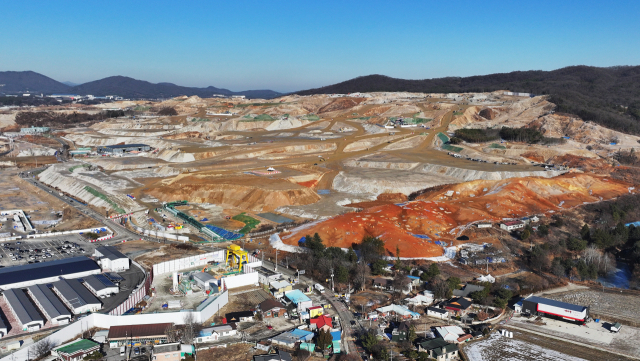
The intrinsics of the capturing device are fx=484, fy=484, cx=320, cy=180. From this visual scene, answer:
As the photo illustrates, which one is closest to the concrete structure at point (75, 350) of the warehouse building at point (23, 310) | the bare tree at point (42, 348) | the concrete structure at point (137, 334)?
the bare tree at point (42, 348)

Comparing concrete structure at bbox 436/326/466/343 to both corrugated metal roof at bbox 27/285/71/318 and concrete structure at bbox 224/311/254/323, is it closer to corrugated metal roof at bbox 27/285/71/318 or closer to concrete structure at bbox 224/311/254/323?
concrete structure at bbox 224/311/254/323

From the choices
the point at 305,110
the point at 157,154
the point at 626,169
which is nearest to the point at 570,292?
the point at 626,169

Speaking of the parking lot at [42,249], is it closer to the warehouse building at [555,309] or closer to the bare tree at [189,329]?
the bare tree at [189,329]

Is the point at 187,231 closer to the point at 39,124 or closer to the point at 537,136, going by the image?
the point at 537,136

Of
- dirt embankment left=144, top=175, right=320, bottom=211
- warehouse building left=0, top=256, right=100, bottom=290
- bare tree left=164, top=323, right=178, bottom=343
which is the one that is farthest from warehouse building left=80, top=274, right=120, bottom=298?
dirt embankment left=144, top=175, right=320, bottom=211

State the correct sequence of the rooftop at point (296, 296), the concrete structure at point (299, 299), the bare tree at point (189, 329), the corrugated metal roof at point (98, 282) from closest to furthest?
1. the bare tree at point (189, 329)
2. the concrete structure at point (299, 299)
3. the rooftop at point (296, 296)
4. the corrugated metal roof at point (98, 282)

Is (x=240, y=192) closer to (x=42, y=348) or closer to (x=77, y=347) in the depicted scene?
(x=77, y=347)

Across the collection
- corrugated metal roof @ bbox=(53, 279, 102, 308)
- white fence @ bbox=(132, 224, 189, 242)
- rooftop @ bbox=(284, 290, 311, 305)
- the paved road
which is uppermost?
corrugated metal roof @ bbox=(53, 279, 102, 308)

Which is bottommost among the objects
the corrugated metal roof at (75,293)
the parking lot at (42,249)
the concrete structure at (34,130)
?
the parking lot at (42,249)

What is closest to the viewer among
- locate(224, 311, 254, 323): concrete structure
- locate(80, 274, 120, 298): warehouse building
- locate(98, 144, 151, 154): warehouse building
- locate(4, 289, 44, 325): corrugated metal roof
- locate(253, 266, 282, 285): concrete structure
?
locate(4, 289, 44, 325): corrugated metal roof
